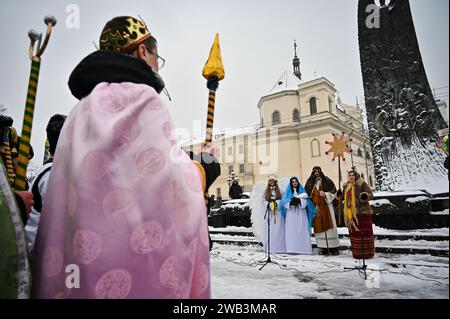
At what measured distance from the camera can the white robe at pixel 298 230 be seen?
22.6 feet

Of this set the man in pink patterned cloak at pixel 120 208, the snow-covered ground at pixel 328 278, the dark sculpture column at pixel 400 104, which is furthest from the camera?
the snow-covered ground at pixel 328 278

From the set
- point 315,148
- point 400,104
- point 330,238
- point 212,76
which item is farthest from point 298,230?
point 315,148

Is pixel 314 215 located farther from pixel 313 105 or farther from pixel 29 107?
pixel 313 105

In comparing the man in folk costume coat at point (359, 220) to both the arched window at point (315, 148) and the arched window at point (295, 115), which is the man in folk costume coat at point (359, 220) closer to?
the arched window at point (315, 148)

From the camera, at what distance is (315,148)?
1139 inches

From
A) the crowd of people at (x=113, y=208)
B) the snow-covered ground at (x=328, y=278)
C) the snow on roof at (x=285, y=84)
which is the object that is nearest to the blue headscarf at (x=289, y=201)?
the snow-covered ground at (x=328, y=278)

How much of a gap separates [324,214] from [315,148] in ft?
77.7

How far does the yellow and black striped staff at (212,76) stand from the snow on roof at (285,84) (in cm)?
3336

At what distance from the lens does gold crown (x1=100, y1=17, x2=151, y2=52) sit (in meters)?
1.37

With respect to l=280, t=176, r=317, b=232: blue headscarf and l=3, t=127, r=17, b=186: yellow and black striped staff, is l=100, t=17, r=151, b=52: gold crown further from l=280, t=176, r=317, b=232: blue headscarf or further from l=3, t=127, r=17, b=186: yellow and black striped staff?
l=280, t=176, r=317, b=232: blue headscarf

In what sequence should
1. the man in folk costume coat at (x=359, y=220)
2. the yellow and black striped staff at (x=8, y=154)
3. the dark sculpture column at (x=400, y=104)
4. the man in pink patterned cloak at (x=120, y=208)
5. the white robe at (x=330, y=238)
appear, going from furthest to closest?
the white robe at (x=330, y=238), the man in folk costume coat at (x=359, y=220), the dark sculpture column at (x=400, y=104), the yellow and black striped staff at (x=8, y=154), the man in pink patterned cloak at (x=120, y=208)
